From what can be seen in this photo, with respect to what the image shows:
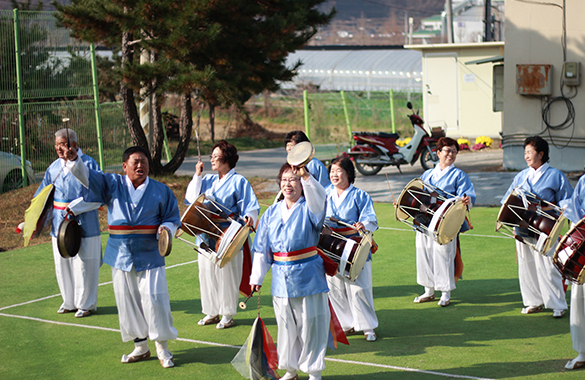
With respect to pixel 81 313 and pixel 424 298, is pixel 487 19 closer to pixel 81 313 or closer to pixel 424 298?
pixel 424 298

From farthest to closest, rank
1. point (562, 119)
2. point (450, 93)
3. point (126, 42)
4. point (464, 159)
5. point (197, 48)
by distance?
1. point (450, 93)
2. point (464, 159)
3. point (562, 119)
4. point (126, 42)
5. point (197, 48)

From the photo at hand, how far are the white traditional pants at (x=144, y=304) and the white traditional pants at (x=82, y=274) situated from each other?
1.56 meters

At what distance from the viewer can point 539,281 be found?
6.19 m

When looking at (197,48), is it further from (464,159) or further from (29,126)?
(464,159)

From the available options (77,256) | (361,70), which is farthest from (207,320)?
(361,70)

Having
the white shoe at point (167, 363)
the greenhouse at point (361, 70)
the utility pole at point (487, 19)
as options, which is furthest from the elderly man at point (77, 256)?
the greenhouse at point (361, 70)

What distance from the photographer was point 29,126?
40.1 ft

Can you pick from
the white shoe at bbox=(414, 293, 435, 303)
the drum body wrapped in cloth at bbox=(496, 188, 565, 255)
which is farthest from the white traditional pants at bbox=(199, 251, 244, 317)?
the drum body wrapped in cloth at bbox=(496, 188, 565, 255)

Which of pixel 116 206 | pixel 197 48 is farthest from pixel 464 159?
pixel 116 206

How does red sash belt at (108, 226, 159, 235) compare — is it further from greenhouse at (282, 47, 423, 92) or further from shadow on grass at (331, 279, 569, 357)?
greenhouse at (282, 47, 423, 92)

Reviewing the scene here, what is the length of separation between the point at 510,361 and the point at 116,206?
3278mm

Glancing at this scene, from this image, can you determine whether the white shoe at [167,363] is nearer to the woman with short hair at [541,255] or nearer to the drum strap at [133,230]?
the drum strap at [133,230]

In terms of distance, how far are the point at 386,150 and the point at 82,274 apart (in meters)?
9.73

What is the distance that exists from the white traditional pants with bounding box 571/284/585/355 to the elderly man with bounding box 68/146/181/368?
3.05 meters
